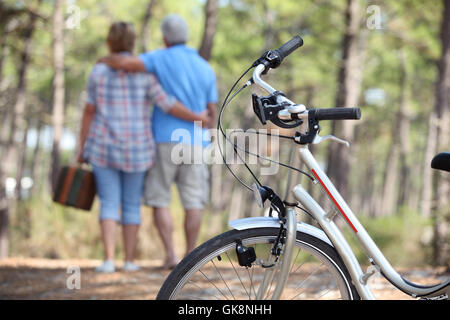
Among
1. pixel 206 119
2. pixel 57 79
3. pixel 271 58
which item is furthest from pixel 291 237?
pixel 57 79

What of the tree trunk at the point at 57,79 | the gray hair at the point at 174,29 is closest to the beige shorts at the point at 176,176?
the gray hair at the point at 174,29

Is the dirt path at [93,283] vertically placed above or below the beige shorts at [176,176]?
below

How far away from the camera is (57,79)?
1196 centimetres

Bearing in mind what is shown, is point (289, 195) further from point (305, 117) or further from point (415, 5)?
point (415, 5)

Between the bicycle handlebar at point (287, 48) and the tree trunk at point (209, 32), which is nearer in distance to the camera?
the bicycle handlebar at point (287, 48)

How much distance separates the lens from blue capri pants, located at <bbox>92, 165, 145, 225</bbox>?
4.55 m

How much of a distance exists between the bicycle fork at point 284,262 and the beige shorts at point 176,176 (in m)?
2.46

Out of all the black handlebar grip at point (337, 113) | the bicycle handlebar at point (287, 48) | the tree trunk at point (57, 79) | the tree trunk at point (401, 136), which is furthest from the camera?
Answer: the tree trunk at point (401, 136)

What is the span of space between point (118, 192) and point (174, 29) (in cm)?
143

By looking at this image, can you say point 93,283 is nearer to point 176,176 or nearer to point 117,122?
point 176,176

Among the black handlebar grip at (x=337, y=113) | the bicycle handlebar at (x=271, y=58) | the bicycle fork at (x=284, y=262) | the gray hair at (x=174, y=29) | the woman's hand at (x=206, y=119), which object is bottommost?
the bicycle fork at (x=284, y=262)

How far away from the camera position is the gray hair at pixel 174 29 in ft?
14.9

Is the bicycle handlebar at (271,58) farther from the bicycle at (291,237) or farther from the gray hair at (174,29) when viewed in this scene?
the gray hair at (174,29)
